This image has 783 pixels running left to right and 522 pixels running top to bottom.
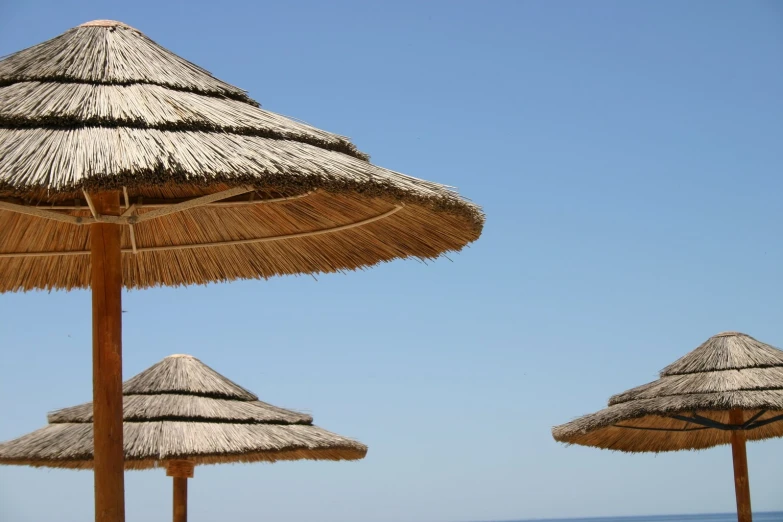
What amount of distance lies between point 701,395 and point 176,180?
5.57 meters

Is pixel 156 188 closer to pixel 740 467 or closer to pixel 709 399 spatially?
pixel 709 399

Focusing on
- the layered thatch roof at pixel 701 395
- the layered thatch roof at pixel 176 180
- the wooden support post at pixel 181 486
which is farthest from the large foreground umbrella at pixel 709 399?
the layered thatch roof at pixel 176 180

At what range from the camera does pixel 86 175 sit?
3.04 meters

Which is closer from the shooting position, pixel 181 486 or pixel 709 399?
pixel 709 399

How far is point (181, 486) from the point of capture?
27.0 ft

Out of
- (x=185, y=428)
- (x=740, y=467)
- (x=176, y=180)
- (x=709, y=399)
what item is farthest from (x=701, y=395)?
(x=176, y=180)

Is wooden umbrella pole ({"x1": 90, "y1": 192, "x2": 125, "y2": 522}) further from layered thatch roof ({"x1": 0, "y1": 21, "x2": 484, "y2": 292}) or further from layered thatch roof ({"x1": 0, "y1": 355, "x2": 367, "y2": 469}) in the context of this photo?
layered thatch roof ({"x1": 0, "y1": 355, "x2": 367, "y2": 469})

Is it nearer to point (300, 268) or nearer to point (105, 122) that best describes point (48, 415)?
point (300, 268)

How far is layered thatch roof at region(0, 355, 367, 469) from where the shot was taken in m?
6.80

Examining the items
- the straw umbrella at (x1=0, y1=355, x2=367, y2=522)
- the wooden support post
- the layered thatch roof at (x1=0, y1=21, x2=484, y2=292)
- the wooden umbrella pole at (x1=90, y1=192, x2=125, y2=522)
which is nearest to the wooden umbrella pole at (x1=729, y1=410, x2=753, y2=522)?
the straw umbrella at (x1=0, y1=355, x2=367, y2=522)

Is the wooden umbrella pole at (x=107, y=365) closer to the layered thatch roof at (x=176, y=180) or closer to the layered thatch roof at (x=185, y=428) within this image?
the layered thatch roof at (x=176, y=180)

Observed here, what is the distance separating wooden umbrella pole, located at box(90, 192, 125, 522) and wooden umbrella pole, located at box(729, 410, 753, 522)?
238 inches

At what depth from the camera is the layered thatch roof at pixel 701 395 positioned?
7.55 meters

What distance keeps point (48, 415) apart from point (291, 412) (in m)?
1.85
